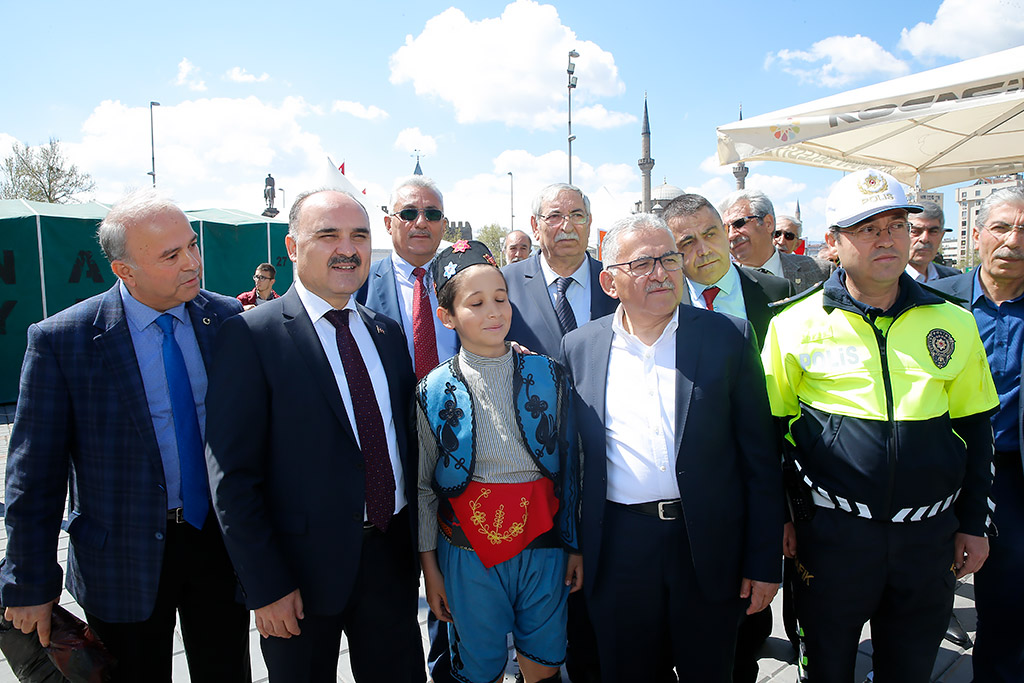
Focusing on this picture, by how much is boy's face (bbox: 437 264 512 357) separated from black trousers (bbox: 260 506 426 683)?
689 millimetres

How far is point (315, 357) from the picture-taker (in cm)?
190

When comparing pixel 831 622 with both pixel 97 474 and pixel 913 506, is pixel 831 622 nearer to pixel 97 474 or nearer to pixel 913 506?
pixel 913 506

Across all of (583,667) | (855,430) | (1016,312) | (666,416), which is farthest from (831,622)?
(1016,312)

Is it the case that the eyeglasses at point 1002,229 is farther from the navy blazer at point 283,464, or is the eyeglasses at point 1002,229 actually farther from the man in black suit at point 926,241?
the navy blazer at point 283,464

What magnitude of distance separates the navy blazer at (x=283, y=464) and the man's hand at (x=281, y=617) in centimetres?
3

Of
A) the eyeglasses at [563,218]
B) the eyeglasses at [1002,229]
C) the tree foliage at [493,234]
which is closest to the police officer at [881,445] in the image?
the eyeglasses at [1002,229]

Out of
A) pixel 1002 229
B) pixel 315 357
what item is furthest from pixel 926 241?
pixel 315 357

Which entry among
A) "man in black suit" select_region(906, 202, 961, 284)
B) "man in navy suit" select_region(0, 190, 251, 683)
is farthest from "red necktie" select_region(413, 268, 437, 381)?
"man in black suit" select_region(906, 202, 961, 284)

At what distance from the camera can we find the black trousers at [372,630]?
1.89 metres

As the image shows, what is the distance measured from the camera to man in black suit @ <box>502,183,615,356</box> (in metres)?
2.98

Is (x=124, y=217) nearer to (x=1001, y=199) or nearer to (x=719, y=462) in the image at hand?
(x=719, y=462)

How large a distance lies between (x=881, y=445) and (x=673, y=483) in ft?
2.26

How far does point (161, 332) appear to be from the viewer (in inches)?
80.4

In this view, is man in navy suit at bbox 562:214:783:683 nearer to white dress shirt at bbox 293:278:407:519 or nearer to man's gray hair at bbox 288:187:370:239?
white dress shirt at bbox 293:278:407:519
